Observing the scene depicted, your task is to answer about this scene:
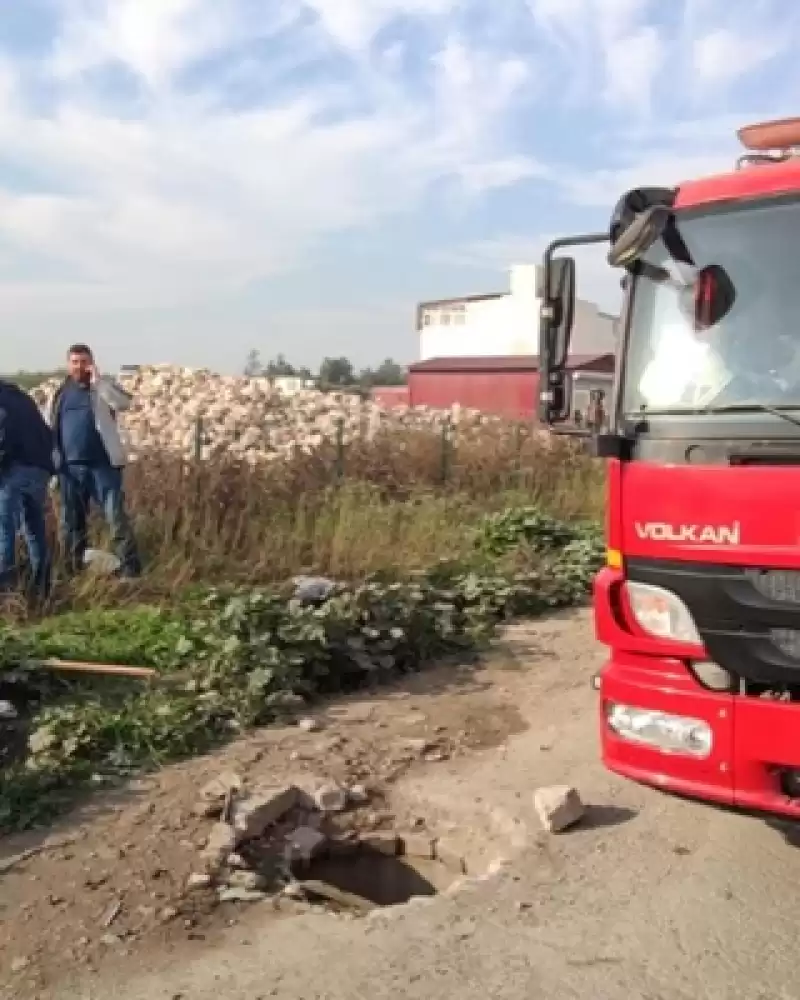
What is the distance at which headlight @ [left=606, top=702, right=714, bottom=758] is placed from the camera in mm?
3748

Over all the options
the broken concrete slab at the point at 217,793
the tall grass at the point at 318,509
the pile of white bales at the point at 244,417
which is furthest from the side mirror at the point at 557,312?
the pile of white bales at the point at 244,417

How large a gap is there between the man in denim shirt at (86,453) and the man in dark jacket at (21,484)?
0.53m

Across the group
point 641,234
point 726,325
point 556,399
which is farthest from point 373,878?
point 641,234

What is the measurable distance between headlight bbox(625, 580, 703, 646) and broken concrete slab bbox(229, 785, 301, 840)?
180 cm

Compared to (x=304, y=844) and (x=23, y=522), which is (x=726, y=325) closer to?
(x=304, y=844)

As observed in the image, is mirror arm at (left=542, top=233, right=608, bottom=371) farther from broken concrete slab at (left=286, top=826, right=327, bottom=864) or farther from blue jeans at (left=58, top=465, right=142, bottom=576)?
blue jeans at (left=58, top=465, right=142, bottom=576)

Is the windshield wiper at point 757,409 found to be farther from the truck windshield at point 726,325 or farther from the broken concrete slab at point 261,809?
the broken concrete slab at point 261,809

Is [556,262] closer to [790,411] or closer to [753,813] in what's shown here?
[790,411]

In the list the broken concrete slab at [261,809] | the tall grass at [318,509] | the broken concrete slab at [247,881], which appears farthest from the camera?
the tall grass at [318,509]

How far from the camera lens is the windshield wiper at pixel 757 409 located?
12.1 feet

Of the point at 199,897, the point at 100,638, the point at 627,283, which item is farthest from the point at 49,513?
the point at 627,283

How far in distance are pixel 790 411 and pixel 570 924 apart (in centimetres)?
191

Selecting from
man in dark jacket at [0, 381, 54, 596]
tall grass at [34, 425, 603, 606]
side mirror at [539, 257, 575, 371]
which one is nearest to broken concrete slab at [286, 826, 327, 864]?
side mirror at [539, 257, 575, 371]

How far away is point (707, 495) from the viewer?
12.3 feet
